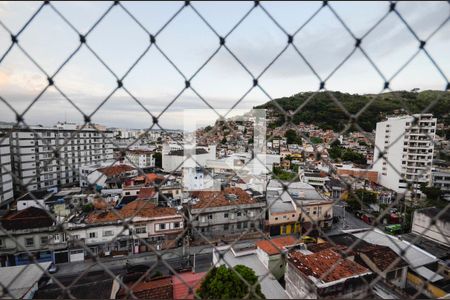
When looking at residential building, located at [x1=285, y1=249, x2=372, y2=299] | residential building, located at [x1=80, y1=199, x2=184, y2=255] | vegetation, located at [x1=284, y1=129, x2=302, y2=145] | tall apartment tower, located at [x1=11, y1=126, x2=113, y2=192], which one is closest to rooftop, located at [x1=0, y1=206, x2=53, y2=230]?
residential building, located at [x1=80, y1=199, x2=184, y2=255]

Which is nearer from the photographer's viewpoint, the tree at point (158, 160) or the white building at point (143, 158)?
the white building at point (143, 158)

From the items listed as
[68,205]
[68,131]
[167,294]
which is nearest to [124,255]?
[68,205]

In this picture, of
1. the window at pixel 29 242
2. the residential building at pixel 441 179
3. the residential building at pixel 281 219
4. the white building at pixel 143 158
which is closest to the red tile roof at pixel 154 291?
the window at pixel 29 242

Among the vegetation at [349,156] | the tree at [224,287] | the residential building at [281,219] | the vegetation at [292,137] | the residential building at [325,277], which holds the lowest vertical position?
the residential building at [281,219]

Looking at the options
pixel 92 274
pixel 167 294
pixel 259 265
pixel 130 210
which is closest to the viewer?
pixel 167 294

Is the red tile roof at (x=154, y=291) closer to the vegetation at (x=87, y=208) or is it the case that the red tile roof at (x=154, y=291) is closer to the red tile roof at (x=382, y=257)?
the red tile roof at (x=382, y=257)

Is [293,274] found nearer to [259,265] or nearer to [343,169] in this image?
[259,265]

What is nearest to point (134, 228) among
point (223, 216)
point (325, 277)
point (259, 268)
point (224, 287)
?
point (223, 216)

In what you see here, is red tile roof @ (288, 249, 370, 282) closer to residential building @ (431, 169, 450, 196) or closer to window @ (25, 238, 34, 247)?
window @ (25, 238, 34, 247)

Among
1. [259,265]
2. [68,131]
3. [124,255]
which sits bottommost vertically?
[124,255]
